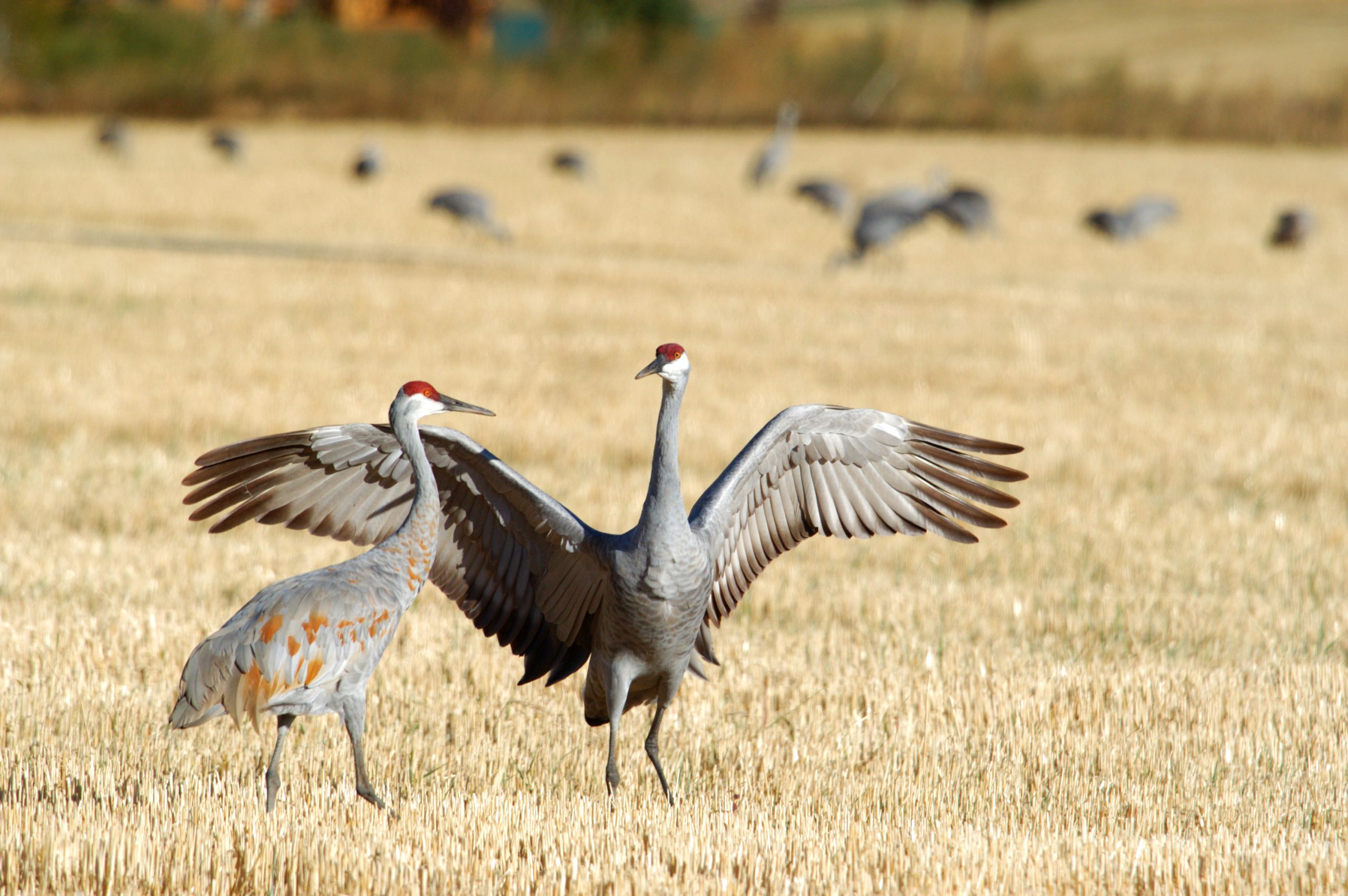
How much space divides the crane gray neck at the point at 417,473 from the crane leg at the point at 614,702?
75 centimetres

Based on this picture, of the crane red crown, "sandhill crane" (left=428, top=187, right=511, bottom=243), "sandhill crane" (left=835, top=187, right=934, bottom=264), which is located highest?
"sandhill crane" (left=428, top=187, right=511, bottom=243)

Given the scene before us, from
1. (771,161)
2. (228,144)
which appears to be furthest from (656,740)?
(228,144)

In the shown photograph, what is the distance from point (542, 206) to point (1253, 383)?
52.5 feet

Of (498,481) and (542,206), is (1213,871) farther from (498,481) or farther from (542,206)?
(542,206)

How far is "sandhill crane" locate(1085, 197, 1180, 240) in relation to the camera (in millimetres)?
23141

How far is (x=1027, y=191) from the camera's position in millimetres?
29062

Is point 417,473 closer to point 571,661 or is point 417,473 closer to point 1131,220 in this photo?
point 571,661

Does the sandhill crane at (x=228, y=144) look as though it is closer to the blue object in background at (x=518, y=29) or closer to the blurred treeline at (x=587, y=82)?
the blurred treeline at (x=587, y=82)

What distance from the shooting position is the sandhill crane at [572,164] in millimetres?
29109

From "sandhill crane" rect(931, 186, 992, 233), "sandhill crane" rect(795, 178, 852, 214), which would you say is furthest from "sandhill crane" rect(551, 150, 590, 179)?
"sandhill crane" rect(931, 186, 992, 233)

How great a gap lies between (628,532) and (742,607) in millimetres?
1683

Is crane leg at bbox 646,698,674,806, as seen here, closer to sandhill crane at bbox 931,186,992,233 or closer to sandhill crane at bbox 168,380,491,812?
sandhill crane at bbox 168,380,491,812

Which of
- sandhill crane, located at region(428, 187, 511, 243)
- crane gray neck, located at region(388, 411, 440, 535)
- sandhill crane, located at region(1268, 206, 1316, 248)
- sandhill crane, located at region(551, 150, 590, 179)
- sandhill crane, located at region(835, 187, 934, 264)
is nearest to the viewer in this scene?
crane gray neck, located at region(388, 411, 440, 535)

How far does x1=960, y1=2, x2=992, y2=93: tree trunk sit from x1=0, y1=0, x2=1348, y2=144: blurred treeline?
0.15 meters
